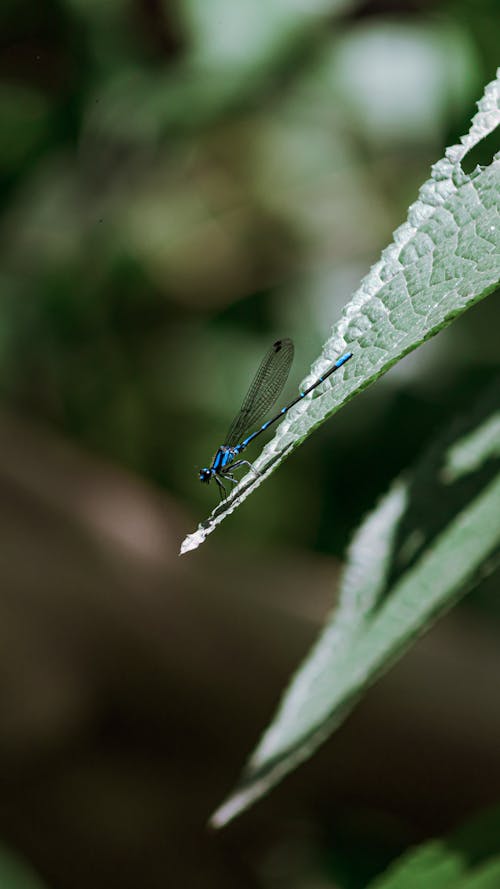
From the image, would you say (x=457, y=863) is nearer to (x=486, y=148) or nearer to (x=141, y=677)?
(x=486, y=148)

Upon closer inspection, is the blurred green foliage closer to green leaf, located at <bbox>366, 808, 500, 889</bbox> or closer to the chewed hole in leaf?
the chewed hole in leaf

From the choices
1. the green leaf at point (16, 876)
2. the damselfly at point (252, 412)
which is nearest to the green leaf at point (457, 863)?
the damselfly at point (252, 412)

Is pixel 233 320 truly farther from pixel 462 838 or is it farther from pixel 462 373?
pixel 462 838

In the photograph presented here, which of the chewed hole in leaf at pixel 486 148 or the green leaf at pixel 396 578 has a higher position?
the chewed hole in leaf at pixel 486 148

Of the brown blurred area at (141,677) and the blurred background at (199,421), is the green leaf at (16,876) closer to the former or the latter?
the blurred background at (199,421)

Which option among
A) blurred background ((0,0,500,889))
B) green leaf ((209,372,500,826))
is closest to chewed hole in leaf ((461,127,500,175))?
blurred background ((0,0,500,889))

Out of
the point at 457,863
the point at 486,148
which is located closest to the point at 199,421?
the point at 486,148
